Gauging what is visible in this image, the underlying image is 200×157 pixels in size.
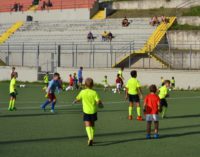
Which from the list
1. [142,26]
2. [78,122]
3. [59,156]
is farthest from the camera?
[142,26]

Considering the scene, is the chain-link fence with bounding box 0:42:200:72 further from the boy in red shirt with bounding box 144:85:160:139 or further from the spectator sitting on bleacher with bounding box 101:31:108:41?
the boy in red shirt with bounding box 144:85:160:139

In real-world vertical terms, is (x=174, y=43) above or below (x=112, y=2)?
below

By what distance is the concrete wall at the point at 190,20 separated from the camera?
49250 millimetres

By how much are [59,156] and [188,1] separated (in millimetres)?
45851

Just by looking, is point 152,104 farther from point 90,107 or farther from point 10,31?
point 10,31

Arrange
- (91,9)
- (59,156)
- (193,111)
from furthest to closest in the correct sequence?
(91,9) < (193,111) < (59,156)

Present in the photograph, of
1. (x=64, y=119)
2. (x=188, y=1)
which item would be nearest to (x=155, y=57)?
(x=188, y=1)

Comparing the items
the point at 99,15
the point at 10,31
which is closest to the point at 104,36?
the point at 99,15

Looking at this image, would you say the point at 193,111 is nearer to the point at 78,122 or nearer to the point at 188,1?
the point at 78,122

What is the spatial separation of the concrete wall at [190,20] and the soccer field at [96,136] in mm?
29729

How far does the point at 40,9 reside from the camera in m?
64.2

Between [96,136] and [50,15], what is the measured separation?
1927 inches

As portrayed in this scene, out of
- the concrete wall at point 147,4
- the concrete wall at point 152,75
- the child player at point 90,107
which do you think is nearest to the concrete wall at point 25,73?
the concrete wall at point 152,75

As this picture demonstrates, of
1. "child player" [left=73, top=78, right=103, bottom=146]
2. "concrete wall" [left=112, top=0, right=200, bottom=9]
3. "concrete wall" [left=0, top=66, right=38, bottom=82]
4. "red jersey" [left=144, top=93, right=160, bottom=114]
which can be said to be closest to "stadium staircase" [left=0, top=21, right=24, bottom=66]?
"concrete wall" [left=0, top=66, right=38, bottom=82]
